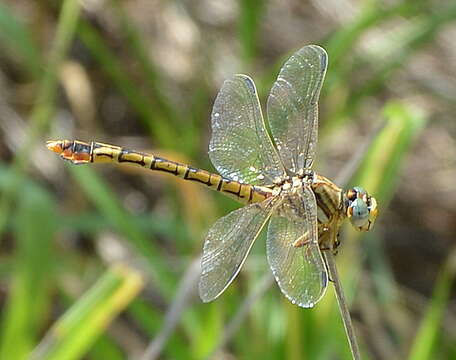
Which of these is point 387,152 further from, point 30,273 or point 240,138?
point 30,273

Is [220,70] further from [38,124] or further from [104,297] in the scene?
[104,297]

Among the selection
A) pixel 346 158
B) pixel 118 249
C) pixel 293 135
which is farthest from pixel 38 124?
pixel 346 158

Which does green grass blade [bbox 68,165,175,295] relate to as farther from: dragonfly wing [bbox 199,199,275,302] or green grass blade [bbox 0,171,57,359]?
dragonfly wing [bbox 199,199,275,302]

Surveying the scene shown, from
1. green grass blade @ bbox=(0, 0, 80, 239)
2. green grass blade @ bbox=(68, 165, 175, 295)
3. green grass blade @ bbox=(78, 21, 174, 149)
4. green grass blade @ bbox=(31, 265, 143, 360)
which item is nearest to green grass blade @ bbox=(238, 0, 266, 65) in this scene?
green grass blade @ bbox=(78, 21, 174, 149)

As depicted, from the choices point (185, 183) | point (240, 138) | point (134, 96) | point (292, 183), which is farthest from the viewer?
point (134, 96)

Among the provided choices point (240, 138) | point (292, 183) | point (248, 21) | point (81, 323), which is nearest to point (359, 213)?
point (292, 183)

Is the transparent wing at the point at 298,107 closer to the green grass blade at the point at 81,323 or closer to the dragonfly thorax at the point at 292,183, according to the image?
the dragonfly thorax at the point at 292,183

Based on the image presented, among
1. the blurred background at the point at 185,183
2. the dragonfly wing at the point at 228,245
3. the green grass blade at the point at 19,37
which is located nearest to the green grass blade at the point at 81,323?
the blurred background at the point at 185,183
